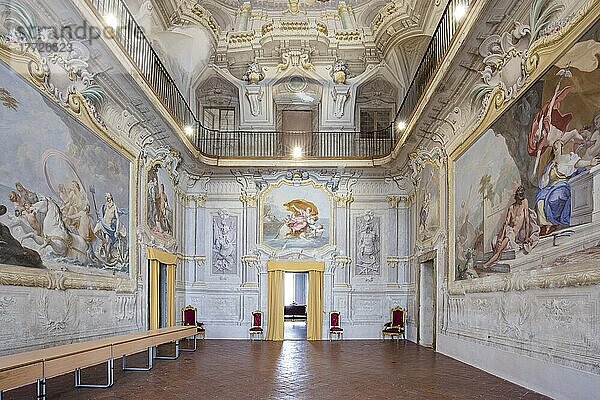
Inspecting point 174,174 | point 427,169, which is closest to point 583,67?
point 427,169

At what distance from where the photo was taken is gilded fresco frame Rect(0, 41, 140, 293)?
8212 mm

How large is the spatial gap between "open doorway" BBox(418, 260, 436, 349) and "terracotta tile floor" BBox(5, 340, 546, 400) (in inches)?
87.5

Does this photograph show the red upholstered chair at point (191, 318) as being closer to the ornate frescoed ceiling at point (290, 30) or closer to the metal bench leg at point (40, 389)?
the ornate frescoed ceiling at point (290, 30)

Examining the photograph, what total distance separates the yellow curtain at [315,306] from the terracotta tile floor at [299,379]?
4.24m

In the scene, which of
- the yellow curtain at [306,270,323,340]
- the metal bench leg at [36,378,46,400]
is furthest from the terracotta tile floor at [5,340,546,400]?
the yellow curtain at [306,270,323,340]

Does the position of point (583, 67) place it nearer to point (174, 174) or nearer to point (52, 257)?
point (52, 257)

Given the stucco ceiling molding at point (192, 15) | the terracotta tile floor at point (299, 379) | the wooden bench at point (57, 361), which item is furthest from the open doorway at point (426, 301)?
the stucco ceiling molding at point (192, 15)

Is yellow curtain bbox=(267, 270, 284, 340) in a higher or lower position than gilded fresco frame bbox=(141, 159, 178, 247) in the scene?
lower

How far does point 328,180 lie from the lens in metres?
19.4

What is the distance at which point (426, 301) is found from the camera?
16797 mm

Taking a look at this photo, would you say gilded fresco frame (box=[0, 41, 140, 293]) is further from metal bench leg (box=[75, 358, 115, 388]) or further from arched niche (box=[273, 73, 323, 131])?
arched niche (box=[273, 73, 323, 131])

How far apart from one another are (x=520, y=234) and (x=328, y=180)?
1079cm

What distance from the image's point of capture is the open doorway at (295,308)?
838 inches

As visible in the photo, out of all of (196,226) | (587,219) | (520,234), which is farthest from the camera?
(196,226)
